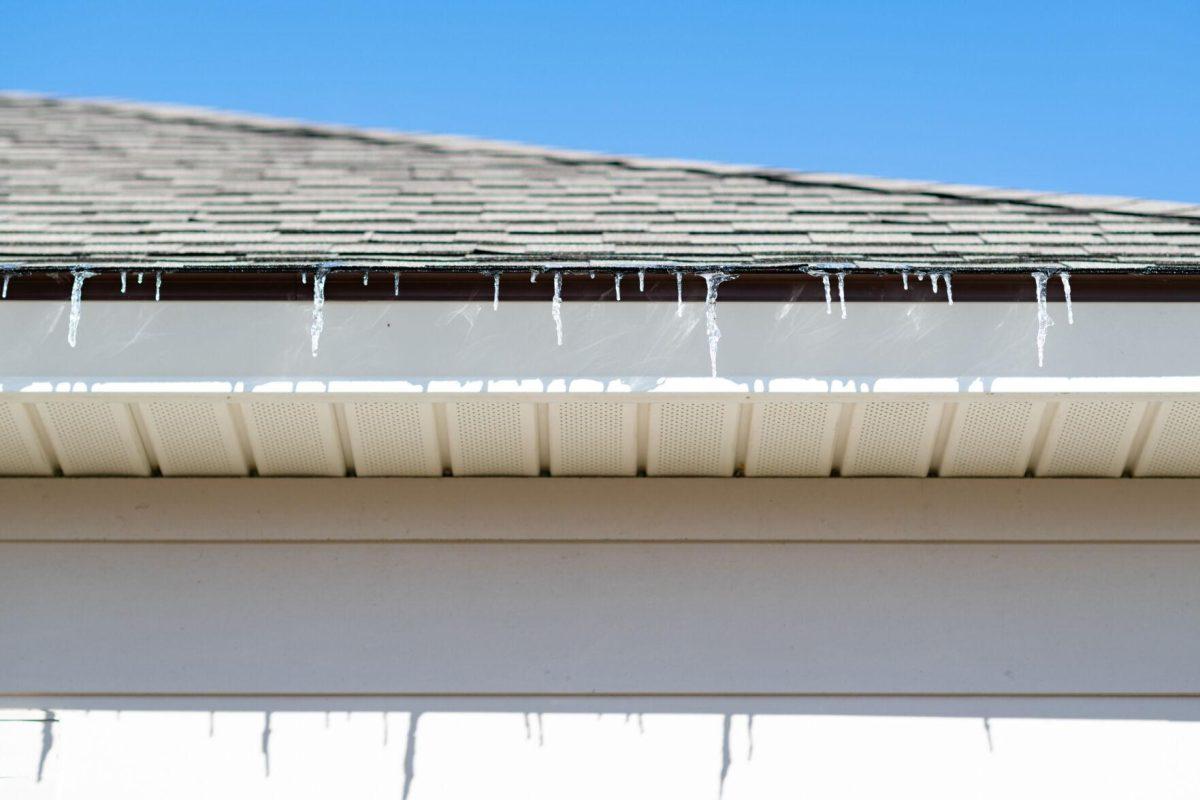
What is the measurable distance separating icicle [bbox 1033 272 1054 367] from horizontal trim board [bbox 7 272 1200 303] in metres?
0.02

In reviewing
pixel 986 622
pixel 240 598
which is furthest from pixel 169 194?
pixel 986 622

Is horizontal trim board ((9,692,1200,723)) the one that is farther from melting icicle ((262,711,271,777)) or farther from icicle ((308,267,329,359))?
icicle ((308,267,329,359))

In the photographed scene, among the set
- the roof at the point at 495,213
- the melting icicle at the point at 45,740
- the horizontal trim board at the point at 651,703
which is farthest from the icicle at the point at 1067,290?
the melting icicle at the point at 45,740

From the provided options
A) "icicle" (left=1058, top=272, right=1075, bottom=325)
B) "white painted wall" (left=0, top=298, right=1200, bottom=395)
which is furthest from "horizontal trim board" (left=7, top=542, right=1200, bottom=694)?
"icicle" (left=1058, top=272, right=1075, bottom=325)

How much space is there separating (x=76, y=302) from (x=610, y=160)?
7.02ft

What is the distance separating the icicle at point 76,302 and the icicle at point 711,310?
1327 mm

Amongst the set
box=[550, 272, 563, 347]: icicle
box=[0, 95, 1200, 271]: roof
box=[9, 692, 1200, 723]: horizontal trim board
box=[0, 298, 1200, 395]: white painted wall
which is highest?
box=[0, 95, 1200, 271]: roof

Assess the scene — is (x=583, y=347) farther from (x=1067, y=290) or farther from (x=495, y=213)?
(x=1067, y=290)

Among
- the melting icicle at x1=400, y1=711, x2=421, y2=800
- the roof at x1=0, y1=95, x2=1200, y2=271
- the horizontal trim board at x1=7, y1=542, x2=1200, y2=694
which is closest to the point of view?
the melting icicle at x1=400, y1=711, x2=421, y2=800

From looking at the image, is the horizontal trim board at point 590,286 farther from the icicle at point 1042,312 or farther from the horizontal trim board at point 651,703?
the horizontal trim board at point 651,703

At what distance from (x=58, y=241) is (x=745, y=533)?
1858 mm

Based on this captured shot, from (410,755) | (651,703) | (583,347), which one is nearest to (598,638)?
(651,703)

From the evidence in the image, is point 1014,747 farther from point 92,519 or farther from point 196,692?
point 92,519

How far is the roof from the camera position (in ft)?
9.17
